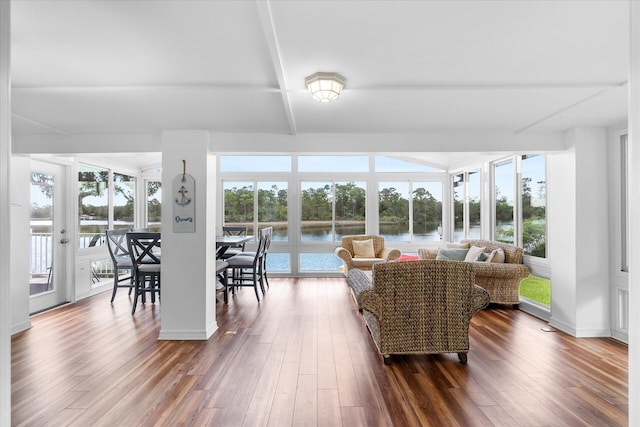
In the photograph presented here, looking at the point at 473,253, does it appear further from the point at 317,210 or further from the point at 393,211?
the point at 317,210

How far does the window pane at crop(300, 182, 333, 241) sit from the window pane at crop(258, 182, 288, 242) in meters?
0.42

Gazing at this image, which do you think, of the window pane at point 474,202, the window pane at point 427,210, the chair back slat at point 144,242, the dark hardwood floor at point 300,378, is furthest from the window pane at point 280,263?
the window pane at point 474,202

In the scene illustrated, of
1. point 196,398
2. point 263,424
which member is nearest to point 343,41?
point 263,424

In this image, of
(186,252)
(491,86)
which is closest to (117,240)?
(186,252)

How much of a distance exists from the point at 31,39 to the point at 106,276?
207 inches

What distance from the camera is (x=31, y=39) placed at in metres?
1.93

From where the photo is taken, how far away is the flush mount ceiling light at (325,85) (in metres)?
2.35

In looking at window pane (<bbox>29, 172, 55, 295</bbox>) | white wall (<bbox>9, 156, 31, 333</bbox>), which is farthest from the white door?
white wall (<bbox>9, 156, 31, 333</bbox>)

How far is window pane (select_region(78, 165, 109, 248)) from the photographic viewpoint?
561cm

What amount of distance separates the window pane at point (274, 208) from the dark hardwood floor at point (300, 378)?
3433 millimetres

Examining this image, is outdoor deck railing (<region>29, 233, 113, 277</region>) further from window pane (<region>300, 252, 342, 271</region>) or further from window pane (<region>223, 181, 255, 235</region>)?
window pane (<region>300, 252, 342, 271</region>)

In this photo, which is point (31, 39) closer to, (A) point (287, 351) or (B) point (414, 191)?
(A) point (287, 351)

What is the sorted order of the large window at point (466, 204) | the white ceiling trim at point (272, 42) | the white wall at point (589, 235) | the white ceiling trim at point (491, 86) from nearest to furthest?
the white ceiling trim at point (272, 42)
the white ceiling trim at point (491, 86)
the white wall at point (589, 235)
the large window at point (466, 204)

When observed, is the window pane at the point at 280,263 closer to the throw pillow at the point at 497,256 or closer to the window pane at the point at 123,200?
the window pane at the point at 123,200
